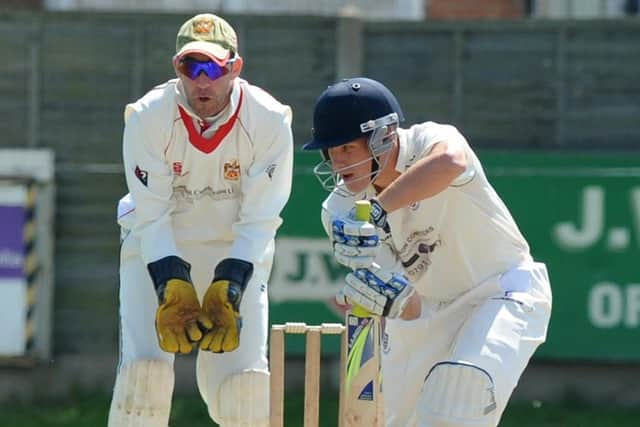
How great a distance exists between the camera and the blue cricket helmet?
465cm

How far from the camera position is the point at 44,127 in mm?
8297

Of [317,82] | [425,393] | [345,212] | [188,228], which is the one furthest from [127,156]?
[317,82]

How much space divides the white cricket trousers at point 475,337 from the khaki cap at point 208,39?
1.01 m

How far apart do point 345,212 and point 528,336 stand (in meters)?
0.66

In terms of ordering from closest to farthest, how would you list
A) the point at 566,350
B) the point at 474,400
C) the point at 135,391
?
the point at 474,400 < the point at 135,391 < the point at 566,350

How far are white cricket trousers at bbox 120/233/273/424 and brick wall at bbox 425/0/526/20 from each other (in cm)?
676

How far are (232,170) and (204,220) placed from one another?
0.21 m

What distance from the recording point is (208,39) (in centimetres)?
492

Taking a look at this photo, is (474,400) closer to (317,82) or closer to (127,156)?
(127,156)

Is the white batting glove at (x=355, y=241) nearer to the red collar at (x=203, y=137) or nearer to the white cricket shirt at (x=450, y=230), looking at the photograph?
the white cricket shirt at (x=450, y=230)

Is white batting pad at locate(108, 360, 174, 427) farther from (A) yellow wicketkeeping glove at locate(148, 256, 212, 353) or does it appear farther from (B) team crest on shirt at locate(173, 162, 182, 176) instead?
(B) team crest on shirt at locate(173, 162, 182, 176)

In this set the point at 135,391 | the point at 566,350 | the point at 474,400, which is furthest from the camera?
the point at 566,350

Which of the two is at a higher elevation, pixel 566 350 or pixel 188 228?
pixel 188 228

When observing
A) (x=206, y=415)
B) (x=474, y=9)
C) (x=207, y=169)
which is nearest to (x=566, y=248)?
(x=206, y=415)
